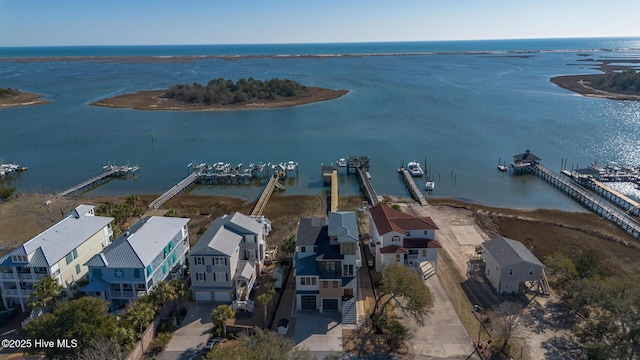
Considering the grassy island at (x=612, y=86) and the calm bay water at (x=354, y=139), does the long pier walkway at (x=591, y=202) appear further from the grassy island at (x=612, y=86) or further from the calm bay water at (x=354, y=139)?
the grassy island at (x=612, y=86)

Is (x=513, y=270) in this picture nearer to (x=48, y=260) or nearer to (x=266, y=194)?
(x=266, y=194)

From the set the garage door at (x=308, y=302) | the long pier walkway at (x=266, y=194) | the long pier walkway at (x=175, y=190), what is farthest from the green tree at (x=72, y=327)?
the long pier walkway at (x=175, y=190)

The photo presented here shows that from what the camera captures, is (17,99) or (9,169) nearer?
(9,169)

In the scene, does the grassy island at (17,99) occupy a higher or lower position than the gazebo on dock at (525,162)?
higher

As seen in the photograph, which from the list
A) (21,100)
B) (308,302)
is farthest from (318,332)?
(21,100)

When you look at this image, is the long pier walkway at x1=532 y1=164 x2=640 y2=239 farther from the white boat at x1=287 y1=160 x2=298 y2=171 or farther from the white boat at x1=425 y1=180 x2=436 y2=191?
the white boat at x1=287 y1=160 x2=298 y2=171

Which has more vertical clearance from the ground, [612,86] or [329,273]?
[612,86]

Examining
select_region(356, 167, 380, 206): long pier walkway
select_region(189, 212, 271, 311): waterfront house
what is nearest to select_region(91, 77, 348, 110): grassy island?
select_region(356, 167, 380, 206): long pier walkway
